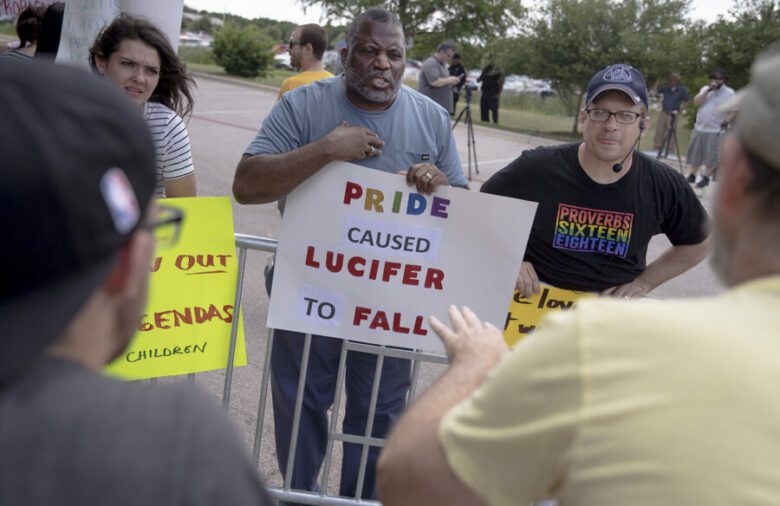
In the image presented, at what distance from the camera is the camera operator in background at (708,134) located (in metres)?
13.6

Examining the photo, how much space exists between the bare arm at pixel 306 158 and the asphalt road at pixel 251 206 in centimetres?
65

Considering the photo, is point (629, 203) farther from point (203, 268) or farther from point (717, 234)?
point (717, 234)

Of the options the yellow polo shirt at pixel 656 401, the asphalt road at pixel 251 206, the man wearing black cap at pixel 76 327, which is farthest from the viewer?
the asphalt road at pixel 251 206

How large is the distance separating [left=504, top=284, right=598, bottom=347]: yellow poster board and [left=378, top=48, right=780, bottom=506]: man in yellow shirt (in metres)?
2.02

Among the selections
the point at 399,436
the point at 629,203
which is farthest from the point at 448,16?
the point at 399,436

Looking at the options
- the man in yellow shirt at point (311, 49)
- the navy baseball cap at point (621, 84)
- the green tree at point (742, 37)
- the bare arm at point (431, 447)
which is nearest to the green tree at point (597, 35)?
the green tree at point (742, 37)

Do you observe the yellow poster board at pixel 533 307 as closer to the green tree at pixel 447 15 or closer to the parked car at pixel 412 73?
the green tree at pixel 447 15

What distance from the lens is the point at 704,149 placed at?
14.0m

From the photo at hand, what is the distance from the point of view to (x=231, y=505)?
0.98 metres

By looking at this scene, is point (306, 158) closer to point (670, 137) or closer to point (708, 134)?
point (708, 134)

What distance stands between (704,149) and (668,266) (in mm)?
11549

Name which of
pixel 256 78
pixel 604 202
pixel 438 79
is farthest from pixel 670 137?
pixel 256 78

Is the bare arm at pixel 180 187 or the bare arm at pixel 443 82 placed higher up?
the bare arm at pixel 443 82

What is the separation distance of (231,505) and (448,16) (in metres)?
30.8
